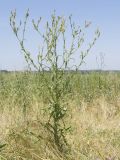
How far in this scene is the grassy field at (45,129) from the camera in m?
4.91

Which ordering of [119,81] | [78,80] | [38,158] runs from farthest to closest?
1. [119,81]
2. [78,80]
3. [38,158]

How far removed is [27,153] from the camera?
4859 mm

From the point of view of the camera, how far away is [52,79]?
17.1 feet

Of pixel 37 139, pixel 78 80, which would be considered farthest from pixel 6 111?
pixel 78 80

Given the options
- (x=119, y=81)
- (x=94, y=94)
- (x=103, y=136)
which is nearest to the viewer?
(x=103, y=136)

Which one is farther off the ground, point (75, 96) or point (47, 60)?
point (47, 60)

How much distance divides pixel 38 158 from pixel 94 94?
710cm

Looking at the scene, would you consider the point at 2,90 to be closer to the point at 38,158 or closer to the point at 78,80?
the point at 78,80

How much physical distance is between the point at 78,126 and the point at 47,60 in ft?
6.77

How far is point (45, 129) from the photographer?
5332mm

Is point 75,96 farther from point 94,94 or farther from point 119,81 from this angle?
point 119,81

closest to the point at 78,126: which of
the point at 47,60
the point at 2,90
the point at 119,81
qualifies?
the point at 47,60

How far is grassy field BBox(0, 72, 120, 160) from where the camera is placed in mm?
4914

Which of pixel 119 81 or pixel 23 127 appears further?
pixel 119 81
